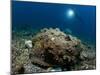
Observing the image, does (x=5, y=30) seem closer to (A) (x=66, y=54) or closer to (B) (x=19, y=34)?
(B) (x=19, y=34)

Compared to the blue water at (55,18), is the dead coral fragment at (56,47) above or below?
below

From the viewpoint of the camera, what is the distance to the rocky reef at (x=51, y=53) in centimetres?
294

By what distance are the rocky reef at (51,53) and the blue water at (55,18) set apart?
10 cm

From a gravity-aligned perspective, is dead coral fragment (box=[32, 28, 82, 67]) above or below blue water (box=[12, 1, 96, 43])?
below

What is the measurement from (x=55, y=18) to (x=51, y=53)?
482 millimetres

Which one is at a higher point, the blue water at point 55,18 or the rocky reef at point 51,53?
the blue water at point 55,18

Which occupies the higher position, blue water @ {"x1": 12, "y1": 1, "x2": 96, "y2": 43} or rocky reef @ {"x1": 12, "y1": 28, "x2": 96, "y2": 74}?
blue water @ {"x1": 12, "y1": 1, "x2": 96, "y2": 43}

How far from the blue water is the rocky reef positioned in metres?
0.10

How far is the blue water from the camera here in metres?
2.94

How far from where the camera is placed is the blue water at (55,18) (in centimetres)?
294

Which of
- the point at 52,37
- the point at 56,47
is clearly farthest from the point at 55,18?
the point at 56,47

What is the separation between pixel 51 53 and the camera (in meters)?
3.06

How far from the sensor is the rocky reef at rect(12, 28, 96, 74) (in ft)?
9.65

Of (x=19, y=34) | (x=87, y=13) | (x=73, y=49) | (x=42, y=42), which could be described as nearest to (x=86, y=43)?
(x=73, y=49)
